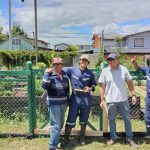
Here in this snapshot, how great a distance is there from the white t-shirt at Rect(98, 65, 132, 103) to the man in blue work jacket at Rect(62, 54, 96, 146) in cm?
23

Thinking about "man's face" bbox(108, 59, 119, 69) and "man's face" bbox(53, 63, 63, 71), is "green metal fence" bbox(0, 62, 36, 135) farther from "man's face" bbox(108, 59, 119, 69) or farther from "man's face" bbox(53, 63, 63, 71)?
"man's face" bbox(108, 59, 119, 69)

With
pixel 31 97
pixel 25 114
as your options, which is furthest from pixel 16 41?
pixel 31 97

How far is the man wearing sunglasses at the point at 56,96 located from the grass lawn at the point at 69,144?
19.7 inches

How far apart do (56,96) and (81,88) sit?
480 mm

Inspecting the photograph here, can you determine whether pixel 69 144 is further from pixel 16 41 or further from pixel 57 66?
pixel 16 41

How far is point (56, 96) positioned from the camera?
662 centimetres

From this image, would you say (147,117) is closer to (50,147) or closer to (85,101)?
(85,101)

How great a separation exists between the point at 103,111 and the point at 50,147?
133cm

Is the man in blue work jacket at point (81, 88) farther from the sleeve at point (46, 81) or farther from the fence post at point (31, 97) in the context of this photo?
the fence post at point (31, 97)

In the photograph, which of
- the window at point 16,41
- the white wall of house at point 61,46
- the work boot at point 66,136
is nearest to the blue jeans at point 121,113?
the work boot at point 66,136

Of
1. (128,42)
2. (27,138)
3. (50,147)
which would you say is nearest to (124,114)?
(50,147)

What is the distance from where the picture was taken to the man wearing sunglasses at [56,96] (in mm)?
6543

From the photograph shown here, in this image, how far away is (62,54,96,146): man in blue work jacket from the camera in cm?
676

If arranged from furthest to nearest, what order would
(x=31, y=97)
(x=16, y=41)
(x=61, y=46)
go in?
1. (x=61, y=46)
2. (x=16, y=41)
3. (x=31, y=97)
